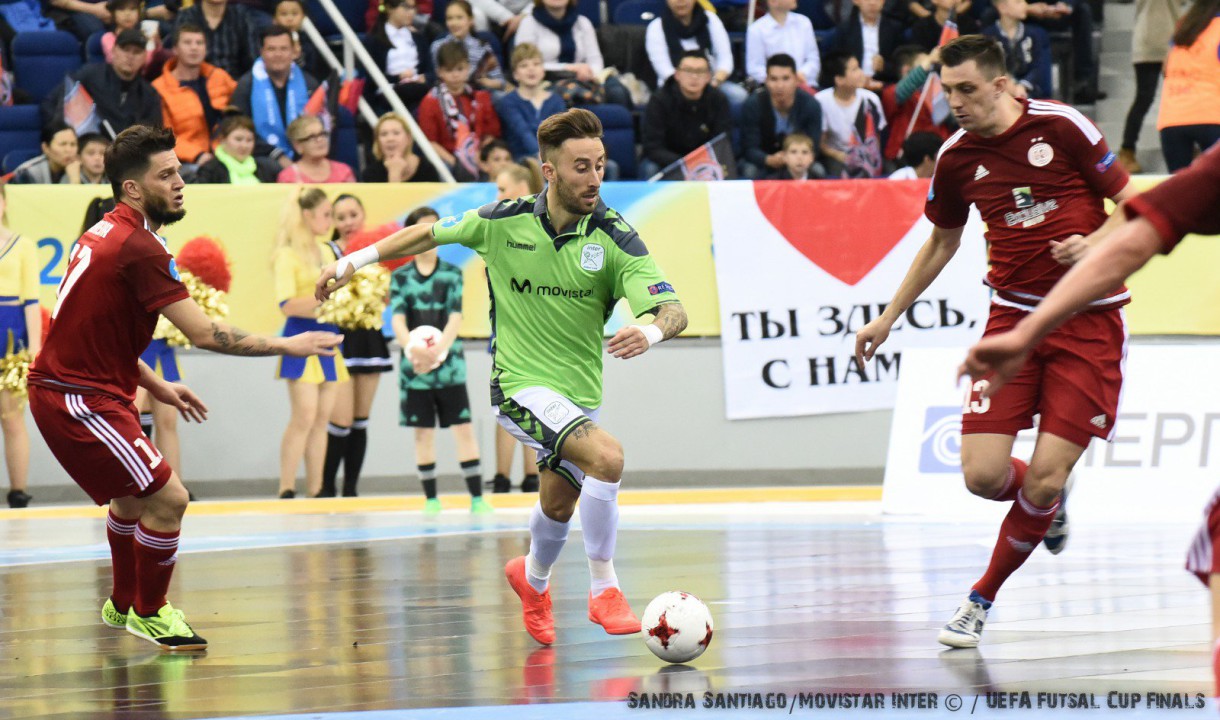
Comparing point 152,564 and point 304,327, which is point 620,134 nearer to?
point 304,327

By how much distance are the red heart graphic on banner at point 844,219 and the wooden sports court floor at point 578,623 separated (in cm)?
328

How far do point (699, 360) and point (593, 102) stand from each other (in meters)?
3.11

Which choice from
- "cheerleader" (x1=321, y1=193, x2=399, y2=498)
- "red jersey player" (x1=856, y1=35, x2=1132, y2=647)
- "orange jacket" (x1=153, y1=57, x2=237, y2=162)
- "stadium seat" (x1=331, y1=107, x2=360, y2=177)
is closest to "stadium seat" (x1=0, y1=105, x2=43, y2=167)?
"orange jacket" (x1=153, y1=57, x2=237, y2=162)

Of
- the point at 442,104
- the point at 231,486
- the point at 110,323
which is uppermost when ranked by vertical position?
the point at 110,323

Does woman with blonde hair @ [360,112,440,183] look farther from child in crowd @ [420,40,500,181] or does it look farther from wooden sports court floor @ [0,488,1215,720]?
wooden sports court floor @ [0,488,1215,720]

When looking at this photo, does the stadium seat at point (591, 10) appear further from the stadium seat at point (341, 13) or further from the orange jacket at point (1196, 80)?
the orange jacket at point (1196, 80)

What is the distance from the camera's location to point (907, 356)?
1431cm

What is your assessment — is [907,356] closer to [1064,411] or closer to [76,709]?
[1064,411]

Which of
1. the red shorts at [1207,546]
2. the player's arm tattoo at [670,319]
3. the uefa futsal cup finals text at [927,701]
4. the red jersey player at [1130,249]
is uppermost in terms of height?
the red jersey player at [1130,249]

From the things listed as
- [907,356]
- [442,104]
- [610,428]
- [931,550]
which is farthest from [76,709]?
[442,104]

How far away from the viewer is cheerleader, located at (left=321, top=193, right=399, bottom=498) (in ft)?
50.6

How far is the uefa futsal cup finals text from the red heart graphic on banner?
33.6 ft

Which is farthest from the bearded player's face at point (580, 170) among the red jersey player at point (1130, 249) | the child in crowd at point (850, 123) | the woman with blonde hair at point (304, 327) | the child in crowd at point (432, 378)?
the child in crowd at point (850, 123)

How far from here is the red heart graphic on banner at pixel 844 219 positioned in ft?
53.8
